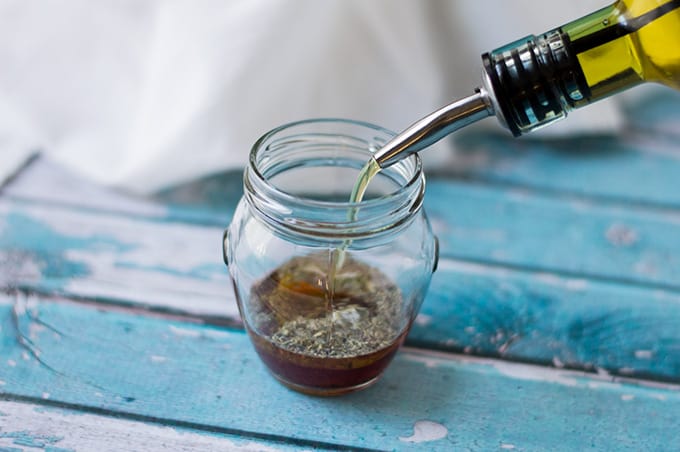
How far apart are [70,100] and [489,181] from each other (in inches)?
24.5

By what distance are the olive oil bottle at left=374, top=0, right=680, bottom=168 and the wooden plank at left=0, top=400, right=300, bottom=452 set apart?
1.17 ft

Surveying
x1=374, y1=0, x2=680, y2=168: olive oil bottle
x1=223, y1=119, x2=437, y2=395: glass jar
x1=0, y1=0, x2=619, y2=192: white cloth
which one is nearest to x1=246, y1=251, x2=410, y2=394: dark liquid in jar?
x1=223, y1=119, x2=437, y2=395: glass jar

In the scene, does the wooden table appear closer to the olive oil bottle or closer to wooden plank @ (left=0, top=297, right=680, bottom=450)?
wooden plank @ (left=0, top=297, right=680, bottom=450)

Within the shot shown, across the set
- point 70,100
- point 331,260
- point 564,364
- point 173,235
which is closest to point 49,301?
point 173,235

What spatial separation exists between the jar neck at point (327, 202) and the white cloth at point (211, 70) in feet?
0.70

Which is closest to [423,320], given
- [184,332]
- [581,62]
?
[184,332]

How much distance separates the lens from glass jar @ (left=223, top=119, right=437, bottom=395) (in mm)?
707

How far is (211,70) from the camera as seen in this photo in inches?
42.4

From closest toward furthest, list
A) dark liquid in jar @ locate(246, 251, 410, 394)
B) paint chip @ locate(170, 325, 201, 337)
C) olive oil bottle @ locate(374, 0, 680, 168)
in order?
olive oil bottle @ locate(374, 0, 680, 168) < dark liquid in jar @ locate(246, 251, 410, 394) < paint chip @ locate(170, 325, 201, 337)

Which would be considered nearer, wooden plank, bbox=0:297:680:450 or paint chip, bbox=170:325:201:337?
wooden plank, bbox=0:297:680:450

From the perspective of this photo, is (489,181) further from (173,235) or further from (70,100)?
(70,100)

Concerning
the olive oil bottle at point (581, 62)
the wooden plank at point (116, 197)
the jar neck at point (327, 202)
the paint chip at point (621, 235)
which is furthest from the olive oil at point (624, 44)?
the wooden plank at point (116, 197)

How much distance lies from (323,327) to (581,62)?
316 mm

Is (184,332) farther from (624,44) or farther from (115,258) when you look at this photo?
(624,44)
